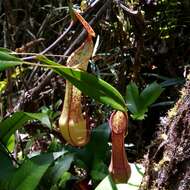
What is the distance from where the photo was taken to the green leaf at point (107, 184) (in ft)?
3.92

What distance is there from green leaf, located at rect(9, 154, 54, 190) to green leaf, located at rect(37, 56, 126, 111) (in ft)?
0.80

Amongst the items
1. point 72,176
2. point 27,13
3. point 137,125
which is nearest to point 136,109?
point 72,176

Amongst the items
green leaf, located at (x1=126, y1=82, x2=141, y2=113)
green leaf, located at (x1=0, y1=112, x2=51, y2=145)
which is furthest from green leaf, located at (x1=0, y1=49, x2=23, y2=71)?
green leaf, located at (x1=126, y1=82, x2=141, y2=113)

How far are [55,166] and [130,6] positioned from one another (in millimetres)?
796

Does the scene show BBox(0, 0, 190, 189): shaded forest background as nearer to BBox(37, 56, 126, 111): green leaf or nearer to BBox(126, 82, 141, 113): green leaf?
BBox(126, 82, 141, 113): green leaf

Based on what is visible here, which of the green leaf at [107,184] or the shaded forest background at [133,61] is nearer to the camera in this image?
the green leaf at [107,184]

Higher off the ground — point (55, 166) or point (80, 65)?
point (80, 65)

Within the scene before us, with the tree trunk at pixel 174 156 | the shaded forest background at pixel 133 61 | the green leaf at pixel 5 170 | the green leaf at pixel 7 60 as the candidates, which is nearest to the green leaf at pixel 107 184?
the tree trunk at pixel 174 156

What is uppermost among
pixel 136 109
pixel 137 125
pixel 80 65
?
pixel 80 65

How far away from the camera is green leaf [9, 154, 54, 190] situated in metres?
1.21

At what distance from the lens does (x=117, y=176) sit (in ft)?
4.00

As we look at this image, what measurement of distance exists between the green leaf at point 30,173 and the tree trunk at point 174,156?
288mm

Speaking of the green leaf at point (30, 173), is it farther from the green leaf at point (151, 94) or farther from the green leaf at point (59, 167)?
the green leaf at point (151, 94)

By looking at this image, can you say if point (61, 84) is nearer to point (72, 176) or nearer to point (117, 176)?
point (72, 176)
